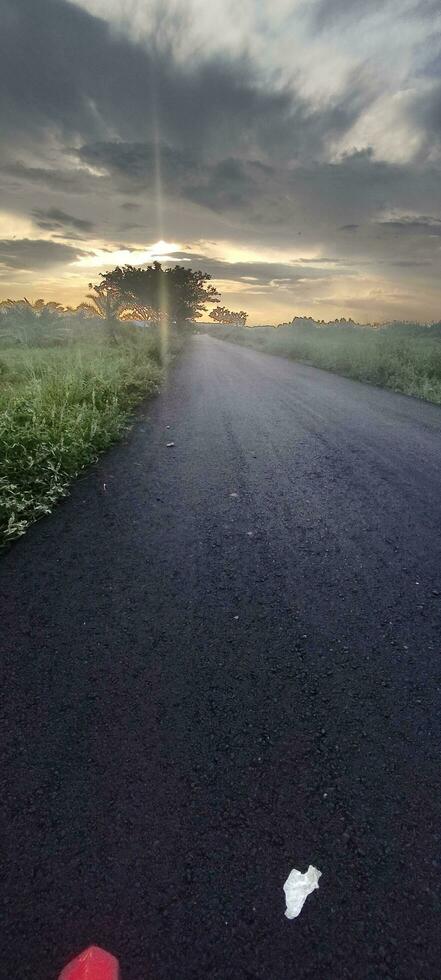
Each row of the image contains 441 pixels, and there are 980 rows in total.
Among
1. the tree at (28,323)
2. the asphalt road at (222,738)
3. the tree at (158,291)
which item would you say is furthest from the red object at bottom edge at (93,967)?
the tree at (158,291)

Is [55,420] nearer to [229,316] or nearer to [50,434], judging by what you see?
[50,434]

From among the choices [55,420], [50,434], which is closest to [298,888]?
[50,434]

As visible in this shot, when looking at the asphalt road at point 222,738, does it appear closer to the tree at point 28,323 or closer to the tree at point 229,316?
the tree at point 28,323

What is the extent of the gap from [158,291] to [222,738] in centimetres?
3905

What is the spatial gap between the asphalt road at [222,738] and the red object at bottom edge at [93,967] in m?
0.03

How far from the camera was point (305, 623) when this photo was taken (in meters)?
2.71

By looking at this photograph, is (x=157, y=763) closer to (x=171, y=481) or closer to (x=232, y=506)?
(x=232, y=506)

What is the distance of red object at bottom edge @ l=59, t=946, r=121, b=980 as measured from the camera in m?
1.30

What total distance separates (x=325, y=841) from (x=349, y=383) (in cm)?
1307

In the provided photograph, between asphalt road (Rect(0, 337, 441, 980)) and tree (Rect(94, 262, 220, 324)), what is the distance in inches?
1406

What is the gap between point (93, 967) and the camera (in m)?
1.32

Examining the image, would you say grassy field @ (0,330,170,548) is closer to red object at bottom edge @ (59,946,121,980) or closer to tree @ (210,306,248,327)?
red object at bottom edge @ (59,946,121,980)

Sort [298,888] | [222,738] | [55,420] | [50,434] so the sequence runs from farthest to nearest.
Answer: [55,420], [50,434], [222,738], [298,888]

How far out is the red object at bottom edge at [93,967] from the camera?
1.30 m
